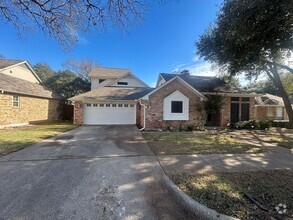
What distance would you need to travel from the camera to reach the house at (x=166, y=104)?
1323 cm

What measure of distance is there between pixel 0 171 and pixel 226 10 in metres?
11.7

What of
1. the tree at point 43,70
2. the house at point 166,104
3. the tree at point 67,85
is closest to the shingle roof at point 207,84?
the house at point 166,104

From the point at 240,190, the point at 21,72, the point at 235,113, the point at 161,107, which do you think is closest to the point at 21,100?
the point at 21,72

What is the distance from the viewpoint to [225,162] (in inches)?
225

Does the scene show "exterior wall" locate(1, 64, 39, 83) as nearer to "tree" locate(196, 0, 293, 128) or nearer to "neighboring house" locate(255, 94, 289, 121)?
"tree" locate(196, 0, 293, 128)

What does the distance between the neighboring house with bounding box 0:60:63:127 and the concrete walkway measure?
45.7 feet

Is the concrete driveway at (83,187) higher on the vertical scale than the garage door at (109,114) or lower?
lower

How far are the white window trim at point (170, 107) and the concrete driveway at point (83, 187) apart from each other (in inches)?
286

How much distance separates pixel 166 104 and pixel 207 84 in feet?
20.5

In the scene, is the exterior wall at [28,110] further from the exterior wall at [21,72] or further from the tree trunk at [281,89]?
the tree trunk at [281,89]

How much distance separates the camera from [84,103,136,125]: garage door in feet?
53.9

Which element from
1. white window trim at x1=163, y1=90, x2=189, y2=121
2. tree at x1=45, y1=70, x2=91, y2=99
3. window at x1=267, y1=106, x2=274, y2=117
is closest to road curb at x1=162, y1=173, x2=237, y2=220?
white window trim at x1=163, y1=90, x2=189, y2=121

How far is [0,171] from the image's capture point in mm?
4680

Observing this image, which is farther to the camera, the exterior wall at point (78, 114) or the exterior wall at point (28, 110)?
the exterior wall at point (78, 114)
